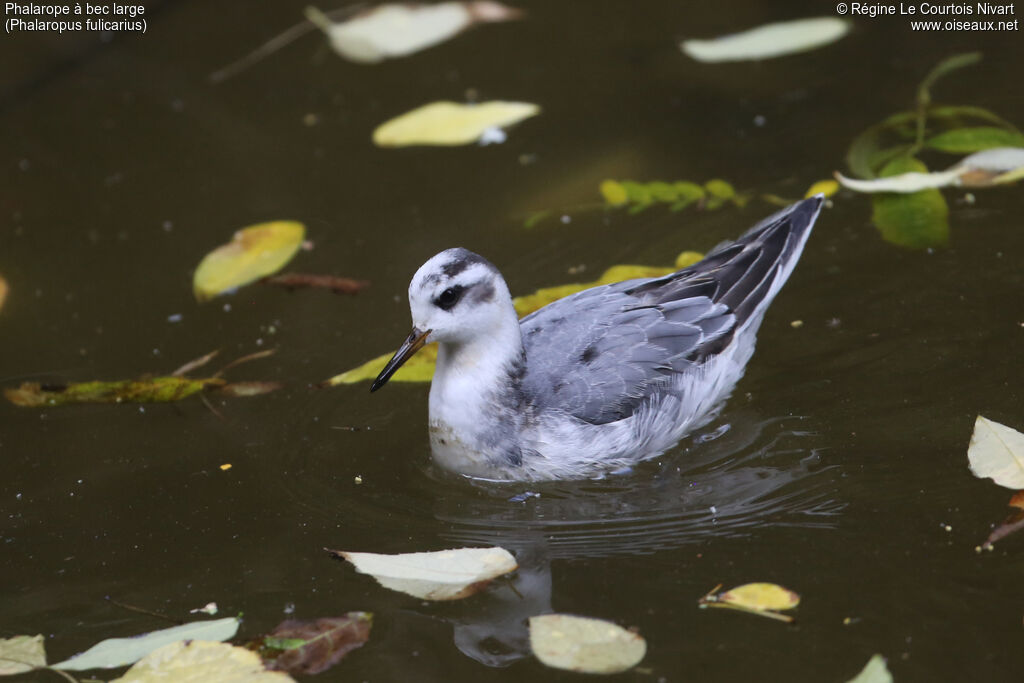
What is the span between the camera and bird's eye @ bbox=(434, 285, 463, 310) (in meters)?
4.25

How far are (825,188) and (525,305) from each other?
5.70 ft

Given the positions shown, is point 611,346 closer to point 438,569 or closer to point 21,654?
point 438,569

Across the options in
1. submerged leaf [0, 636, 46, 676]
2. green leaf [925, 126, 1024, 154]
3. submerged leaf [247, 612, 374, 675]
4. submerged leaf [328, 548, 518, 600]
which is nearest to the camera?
submerged leaf [247, 612, 374, 675]

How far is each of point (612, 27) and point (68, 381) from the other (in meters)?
4.33

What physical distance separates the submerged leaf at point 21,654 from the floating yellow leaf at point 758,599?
2141 millimetres

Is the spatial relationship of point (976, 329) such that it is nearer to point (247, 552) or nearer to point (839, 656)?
point (839, 656)

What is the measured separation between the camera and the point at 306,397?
495 cm

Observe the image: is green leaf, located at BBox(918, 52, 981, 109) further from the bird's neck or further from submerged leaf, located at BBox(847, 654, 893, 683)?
submerged leaf, located at BBox(847, 654, 893, 683)

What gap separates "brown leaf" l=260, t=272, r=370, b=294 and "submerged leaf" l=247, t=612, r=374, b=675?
217 centimetres

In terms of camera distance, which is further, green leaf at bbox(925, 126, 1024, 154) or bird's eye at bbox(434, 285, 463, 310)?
green leaf at bbox(925, 126, 1024, 154)

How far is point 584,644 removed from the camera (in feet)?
11.5

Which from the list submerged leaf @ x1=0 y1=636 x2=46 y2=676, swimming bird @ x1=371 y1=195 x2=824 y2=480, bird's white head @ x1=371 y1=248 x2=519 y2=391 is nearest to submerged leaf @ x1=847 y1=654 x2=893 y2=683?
swimming bird @ x1=371 y1=195 x2=824 y2=480

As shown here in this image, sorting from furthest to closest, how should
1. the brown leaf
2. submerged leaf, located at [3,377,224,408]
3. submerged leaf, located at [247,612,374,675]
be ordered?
the brown leaf → submerged leaf, located at [3,377,224,408] → submerged leaf, located at [247,612,374,675]

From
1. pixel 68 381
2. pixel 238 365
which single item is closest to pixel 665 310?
pixel 238 365
